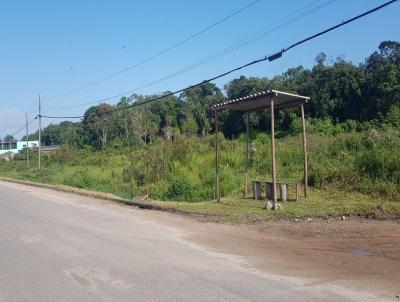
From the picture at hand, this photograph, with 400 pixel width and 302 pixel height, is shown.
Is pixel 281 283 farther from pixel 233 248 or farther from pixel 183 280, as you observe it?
pixel 233 248

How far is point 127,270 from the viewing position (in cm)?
758

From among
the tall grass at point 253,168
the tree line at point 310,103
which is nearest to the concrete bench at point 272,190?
the tall grass at point 253,168

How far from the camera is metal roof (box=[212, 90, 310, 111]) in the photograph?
43.8ft

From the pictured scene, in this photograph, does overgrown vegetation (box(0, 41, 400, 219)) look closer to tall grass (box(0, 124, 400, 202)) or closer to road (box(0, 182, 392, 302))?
tall grass (box(0, 124, 400, 202))

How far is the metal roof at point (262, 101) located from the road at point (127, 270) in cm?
434

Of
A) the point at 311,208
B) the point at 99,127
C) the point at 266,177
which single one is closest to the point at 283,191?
the point at 311,208

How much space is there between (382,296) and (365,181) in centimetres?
887

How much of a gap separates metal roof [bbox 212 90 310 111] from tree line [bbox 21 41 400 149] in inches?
573

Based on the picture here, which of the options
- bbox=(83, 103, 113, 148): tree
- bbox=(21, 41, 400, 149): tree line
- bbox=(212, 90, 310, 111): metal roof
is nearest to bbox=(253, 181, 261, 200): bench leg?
bbox=(212, 90, 310, 111): metal roof

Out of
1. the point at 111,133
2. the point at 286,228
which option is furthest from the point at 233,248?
the point at 111,133

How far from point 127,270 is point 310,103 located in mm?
48818

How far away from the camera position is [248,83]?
2692 inches

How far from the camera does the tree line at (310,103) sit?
1895 inches

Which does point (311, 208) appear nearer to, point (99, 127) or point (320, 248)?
point (320, 248)
